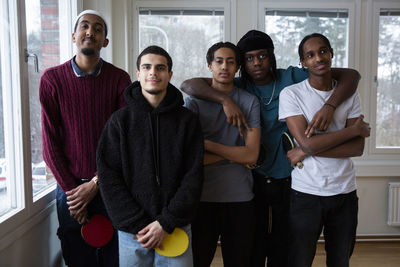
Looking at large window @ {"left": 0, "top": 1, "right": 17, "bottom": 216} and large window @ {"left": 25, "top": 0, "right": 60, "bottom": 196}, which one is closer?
large window @ {"left": 0, "top": 1, "right": 17, "bottom": 216}

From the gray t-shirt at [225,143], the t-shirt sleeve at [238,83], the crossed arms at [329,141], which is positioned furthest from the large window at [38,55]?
the crossed arms at [329,141]

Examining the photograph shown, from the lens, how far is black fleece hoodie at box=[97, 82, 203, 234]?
4.28 ft

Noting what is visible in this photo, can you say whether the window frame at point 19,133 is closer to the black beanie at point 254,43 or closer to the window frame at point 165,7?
the black beanie at point 254,43

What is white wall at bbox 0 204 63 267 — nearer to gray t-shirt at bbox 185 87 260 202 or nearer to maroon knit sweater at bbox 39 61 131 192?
maroon knit sweater at bbox 39 61 131 192

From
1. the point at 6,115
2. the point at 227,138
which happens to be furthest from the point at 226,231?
the point at 6,115

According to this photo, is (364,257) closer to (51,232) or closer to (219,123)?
(219,123)

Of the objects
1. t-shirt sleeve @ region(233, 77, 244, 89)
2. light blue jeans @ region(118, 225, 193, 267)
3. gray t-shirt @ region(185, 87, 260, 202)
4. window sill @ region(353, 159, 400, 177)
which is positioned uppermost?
t-shirt sleeve @ region(233, 77, 244, 89)

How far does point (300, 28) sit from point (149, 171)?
2.20 metres

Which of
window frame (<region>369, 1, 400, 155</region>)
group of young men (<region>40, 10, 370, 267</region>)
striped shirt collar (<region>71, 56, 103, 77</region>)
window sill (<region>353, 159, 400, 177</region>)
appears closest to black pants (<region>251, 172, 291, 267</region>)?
group of young men (<region>40, 10, 370, 267</region>)

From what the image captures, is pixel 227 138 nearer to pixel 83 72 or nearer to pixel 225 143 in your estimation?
pixel 225 143

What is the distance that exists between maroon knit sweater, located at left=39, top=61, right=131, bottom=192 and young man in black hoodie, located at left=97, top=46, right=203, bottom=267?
0.83 ft

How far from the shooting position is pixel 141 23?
9.58 ft

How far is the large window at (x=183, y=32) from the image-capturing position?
292 centimetres

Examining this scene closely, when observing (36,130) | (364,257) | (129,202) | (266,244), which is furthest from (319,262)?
(36,130)
